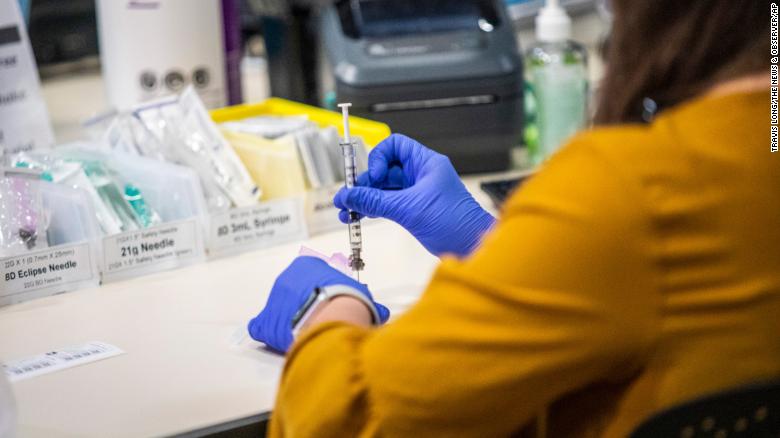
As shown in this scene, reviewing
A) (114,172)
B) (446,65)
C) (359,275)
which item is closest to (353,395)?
(359,275)

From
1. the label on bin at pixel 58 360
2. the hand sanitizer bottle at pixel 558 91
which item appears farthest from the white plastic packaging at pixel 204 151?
the hand sanitizer bottle at pixel 558 91

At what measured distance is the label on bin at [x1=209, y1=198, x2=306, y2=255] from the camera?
133 centimetres

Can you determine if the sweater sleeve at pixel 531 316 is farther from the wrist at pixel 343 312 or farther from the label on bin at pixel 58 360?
the label on bin at pixel 58 360

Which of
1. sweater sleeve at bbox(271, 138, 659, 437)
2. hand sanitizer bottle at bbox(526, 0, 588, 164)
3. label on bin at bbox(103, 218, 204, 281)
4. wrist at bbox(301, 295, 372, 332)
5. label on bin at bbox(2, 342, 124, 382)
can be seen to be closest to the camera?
sweater sleeve at bbox(271, 138, 659, 437)

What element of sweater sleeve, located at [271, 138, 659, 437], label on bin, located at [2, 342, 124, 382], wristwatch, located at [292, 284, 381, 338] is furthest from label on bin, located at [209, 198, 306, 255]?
sweater sleeve, located at [271, 138, 659, 437]

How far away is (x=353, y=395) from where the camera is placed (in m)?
0.72

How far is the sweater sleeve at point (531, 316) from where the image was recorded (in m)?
0.63

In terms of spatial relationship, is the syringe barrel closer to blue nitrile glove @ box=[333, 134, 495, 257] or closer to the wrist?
blue nitrile glove @ box=[333, 134, 495, 257]

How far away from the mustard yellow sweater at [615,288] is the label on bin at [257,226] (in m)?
0.68

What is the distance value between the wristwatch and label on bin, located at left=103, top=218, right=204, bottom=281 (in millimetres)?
407

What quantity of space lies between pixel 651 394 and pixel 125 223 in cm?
83

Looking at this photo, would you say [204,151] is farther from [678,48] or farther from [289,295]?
[678,48]

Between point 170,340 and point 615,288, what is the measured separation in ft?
1.98

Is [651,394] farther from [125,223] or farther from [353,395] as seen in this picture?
[125,223]
